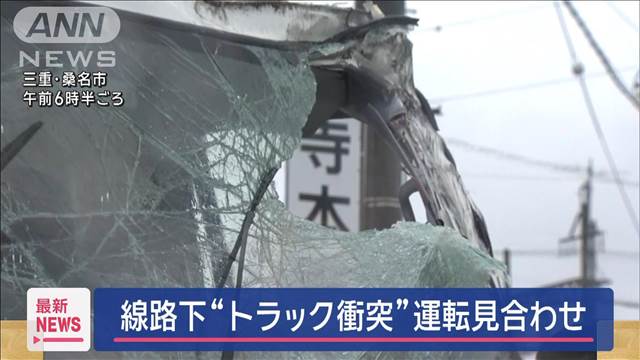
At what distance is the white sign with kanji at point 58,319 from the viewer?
8.13ft

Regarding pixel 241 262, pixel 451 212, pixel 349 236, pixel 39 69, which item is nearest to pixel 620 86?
pixel 451 212

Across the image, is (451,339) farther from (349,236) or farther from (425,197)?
(425,197)

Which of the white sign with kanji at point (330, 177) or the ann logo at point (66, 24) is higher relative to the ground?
the white sign with kanji at point (330, 177)

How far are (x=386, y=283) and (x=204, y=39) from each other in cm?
89

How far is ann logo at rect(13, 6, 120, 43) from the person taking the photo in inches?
98.4

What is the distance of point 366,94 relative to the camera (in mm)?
3420

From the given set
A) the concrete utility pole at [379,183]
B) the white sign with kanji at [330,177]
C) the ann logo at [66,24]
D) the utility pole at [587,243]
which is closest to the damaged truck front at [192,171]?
the ann logo at [66,24]

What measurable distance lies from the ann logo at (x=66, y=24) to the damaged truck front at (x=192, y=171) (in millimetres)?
23

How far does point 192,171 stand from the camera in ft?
9.02
